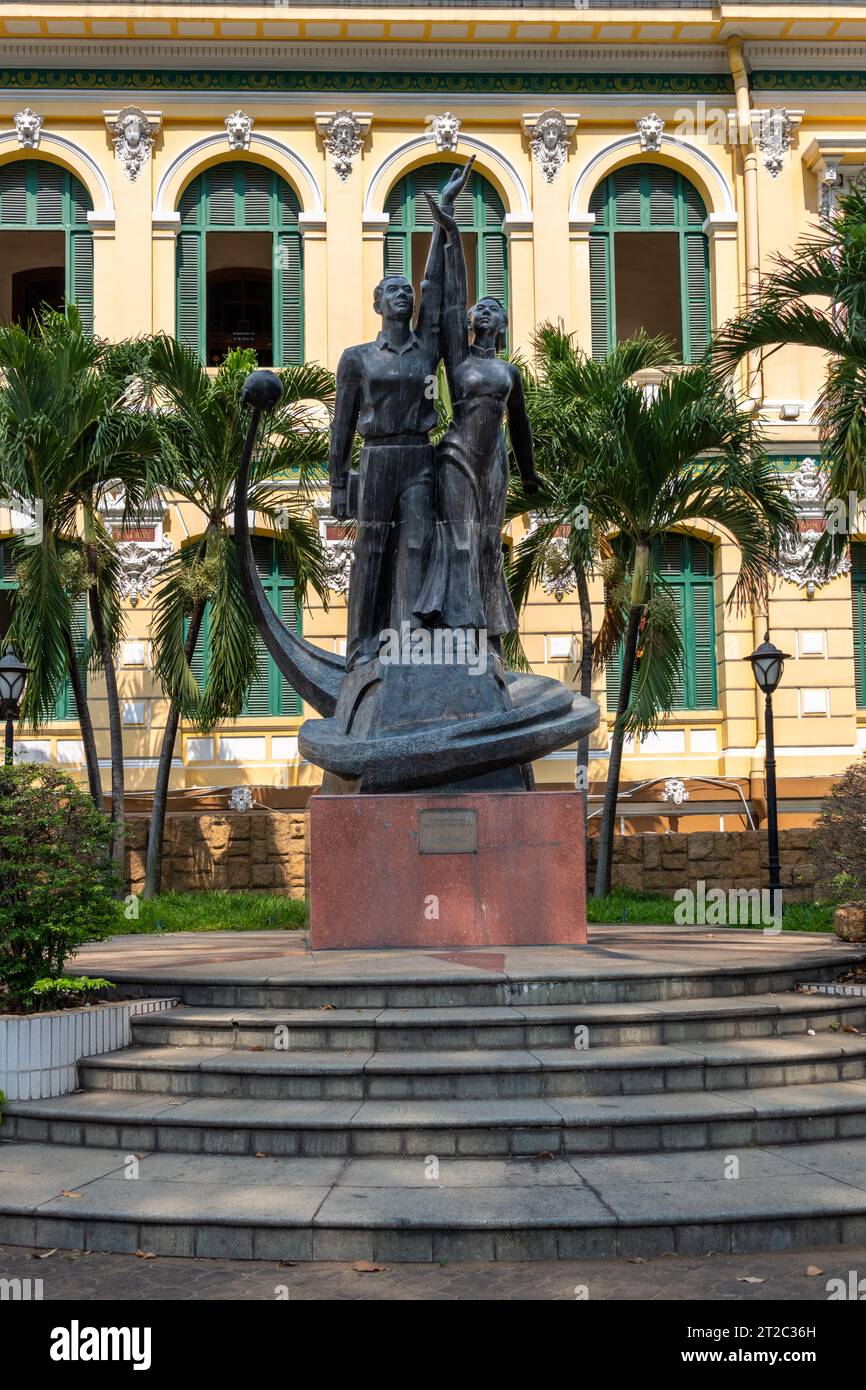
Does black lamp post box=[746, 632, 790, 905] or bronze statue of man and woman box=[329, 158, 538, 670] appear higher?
bronze statue of man and woman box=[329, 158, 538, 670]

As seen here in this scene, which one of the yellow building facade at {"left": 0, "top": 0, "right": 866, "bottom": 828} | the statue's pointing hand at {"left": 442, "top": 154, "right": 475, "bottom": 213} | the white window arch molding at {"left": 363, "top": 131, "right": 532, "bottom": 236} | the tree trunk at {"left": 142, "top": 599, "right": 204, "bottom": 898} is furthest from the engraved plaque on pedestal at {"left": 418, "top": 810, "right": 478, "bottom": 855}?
the white window arch molding at {"left": 363, "top": 131, "right": 532, "bottom": 236}

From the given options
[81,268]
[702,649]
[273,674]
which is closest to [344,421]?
[273,674]

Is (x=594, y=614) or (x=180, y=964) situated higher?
(x=594, y=614)

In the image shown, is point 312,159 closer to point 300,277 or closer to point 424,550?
point 300,277

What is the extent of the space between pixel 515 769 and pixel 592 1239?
5031 millimetres

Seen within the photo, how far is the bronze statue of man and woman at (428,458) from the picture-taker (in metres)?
10.9

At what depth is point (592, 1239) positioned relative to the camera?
5.87 metres

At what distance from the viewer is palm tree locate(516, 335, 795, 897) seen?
672 inches

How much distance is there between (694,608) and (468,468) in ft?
44.1

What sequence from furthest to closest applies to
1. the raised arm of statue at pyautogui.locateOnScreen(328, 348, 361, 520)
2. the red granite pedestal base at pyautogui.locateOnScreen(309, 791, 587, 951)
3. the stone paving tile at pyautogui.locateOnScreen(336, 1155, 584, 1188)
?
the raised arm of statue at pyautogui.locateOnScreen(328, 348, 361, 520), the red granite pedestal base at pyautogui.locateOnScreen(309, 791, 587, 951), the stone paving tile at pyautogui.locateOnScreen(336, 1155, 584, 1188)

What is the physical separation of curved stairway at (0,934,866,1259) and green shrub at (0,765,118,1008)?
0.61m

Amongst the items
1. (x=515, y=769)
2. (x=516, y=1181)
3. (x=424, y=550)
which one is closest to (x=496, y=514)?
(x=424, y=550)

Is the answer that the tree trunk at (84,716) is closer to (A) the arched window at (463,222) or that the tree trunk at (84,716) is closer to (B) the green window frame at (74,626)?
(B) the green window frame at (74,626)

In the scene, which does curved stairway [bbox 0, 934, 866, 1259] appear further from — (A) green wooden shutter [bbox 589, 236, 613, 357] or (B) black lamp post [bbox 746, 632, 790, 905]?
(A) green wooden shutter [bbox 589, 236, 613, 357]
